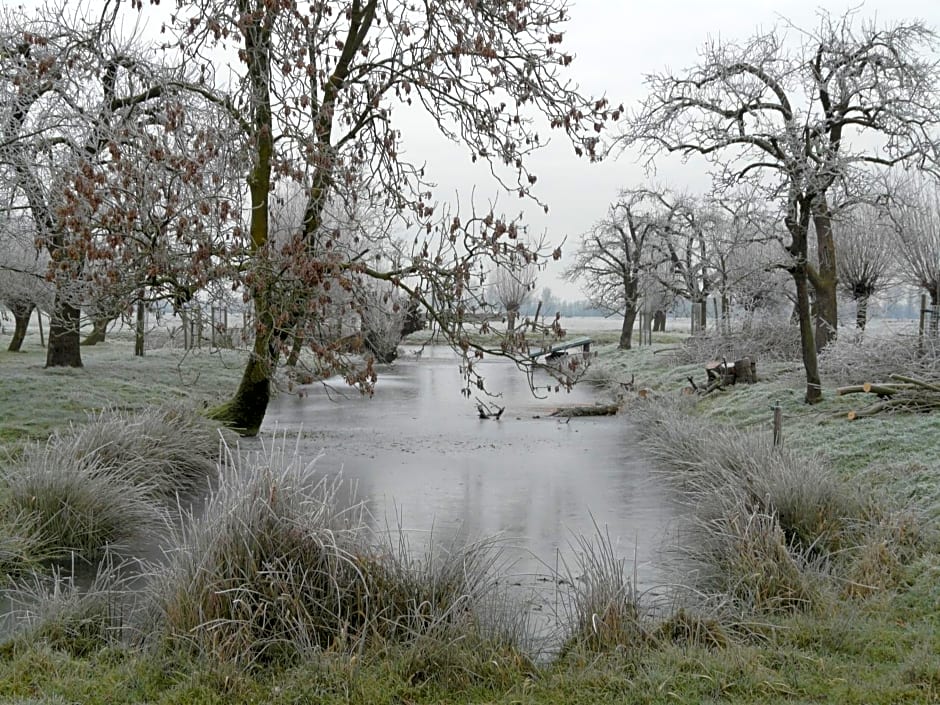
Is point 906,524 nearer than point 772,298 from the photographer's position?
Yes

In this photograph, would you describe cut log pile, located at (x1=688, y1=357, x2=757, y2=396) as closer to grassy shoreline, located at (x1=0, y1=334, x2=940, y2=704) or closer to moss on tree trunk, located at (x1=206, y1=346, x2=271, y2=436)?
moss on tree trunk, located at (x1=206, y1=346, x2=271, y2=436)

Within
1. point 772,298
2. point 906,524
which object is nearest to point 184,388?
point 906,524

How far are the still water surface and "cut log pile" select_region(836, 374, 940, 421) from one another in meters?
3.07

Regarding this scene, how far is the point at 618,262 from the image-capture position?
3859 cm

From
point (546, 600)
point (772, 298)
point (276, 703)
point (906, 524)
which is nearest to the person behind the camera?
point (276, 703)

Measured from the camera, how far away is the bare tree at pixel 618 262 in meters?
36.8

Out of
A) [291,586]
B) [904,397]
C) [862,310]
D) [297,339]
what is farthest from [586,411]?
[291,586]

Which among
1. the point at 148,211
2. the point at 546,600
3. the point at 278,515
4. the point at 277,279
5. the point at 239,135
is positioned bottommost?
the point at 546,600

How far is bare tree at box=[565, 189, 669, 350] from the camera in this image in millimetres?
36844

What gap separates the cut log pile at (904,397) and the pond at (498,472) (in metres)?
3.05

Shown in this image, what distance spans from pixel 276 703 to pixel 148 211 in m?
4.55

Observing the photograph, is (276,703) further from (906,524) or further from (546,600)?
(906,524)

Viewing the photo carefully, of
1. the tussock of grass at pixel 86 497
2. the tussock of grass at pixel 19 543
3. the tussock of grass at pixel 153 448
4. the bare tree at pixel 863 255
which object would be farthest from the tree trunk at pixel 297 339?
the bare tree at pixel 863 255

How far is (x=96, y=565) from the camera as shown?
6.84m
